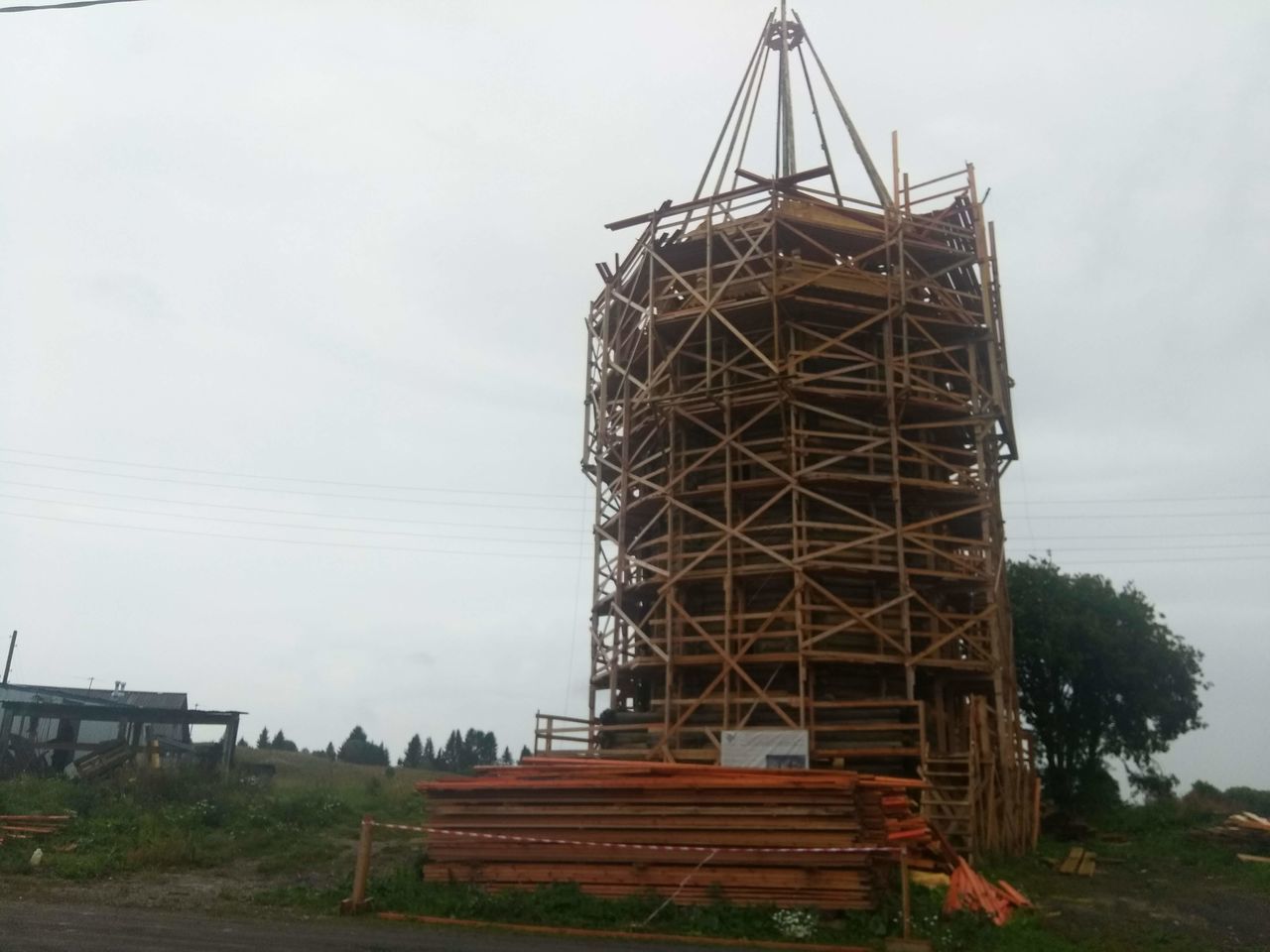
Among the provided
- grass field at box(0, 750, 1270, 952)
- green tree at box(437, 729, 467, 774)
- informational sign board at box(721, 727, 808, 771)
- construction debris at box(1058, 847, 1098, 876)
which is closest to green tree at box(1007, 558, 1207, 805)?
grass field at box(0, 750, 1270, 952)

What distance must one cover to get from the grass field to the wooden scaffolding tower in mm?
3430

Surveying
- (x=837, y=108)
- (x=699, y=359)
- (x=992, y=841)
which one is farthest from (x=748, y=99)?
(x=992, y=841)

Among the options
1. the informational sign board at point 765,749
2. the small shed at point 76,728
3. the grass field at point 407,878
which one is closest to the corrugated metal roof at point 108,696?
the small shed at point 76,728

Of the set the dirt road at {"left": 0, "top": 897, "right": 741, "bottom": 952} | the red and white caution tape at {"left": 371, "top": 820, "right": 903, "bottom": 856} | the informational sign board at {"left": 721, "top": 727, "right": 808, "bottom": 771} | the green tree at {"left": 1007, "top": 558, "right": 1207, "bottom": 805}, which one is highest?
the green tree at {"left": 1007, "top": 558, "right": 1207, "bottom": 805}

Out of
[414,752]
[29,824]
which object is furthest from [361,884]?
[414,752]

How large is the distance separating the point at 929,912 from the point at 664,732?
9.20m

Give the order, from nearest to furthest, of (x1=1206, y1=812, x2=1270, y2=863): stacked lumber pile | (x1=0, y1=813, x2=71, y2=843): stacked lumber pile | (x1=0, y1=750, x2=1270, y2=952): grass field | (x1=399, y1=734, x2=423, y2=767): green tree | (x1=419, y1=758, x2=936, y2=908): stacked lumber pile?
(x1=0, y1=750, x2=1270, y2=952): grass field, (x1=419, y1=758, x2=936, y2=908): stacked lumber pile, (x1=0, y1=813, x2=71, y2=843): stacked lumber pile, (x1=1206, y1=812, x2=1270, y2=863): stacked lumber pile, (x1=399, y1=734, x2=423, y2=767): green tree

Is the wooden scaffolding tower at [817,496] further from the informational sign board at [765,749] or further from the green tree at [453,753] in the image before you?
the green tree at [453,753]

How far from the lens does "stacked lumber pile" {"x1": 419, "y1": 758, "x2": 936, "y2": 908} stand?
1240cm

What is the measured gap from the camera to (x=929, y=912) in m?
12.2

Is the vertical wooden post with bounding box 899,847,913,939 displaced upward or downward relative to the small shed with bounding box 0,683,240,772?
downward

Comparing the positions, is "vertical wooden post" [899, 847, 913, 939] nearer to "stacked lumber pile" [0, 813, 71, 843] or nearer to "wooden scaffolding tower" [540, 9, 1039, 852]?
"wooden scaffolding tower" [540, 9, 1039, 852]

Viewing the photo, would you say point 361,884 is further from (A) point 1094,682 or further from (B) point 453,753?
(B) point 453,753

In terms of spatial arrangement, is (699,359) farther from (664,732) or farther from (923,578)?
(664,732)
